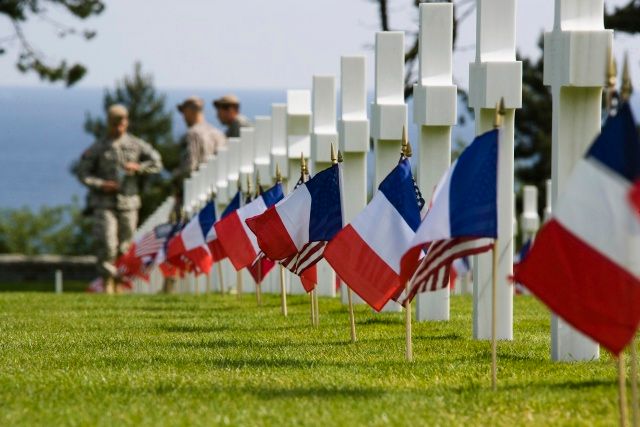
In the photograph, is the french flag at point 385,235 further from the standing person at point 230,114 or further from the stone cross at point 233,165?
the standing person at point 230,114

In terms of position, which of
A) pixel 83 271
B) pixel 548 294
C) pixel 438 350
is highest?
pixel 548 294

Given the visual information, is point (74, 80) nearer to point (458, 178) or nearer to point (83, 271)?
point (83, 271)

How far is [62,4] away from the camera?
3903 cm

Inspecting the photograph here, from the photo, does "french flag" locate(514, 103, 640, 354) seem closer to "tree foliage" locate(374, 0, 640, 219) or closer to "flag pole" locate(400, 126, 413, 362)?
"flag pole" locate(400, 126, 413, 362)

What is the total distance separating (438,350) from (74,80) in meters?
28.8

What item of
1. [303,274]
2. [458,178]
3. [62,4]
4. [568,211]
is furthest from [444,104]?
[62,4]

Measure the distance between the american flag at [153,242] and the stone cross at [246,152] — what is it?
2131mm

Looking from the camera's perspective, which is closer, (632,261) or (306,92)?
(632,261)

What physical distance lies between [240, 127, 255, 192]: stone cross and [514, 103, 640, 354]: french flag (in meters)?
14.9

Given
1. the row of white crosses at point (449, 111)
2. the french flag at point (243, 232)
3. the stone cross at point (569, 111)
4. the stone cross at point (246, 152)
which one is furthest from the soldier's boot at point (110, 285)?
the stone cross at point (569, 111)

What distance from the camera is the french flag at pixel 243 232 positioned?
53.7ft

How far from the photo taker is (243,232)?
54.4ft

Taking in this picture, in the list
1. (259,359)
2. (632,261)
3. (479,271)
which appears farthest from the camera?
(479,271)

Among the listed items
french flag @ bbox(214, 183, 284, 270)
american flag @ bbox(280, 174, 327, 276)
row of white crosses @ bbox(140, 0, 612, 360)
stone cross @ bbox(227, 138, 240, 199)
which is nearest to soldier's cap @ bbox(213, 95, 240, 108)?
stone cross @ bbox(227, 138, 240, 199)
